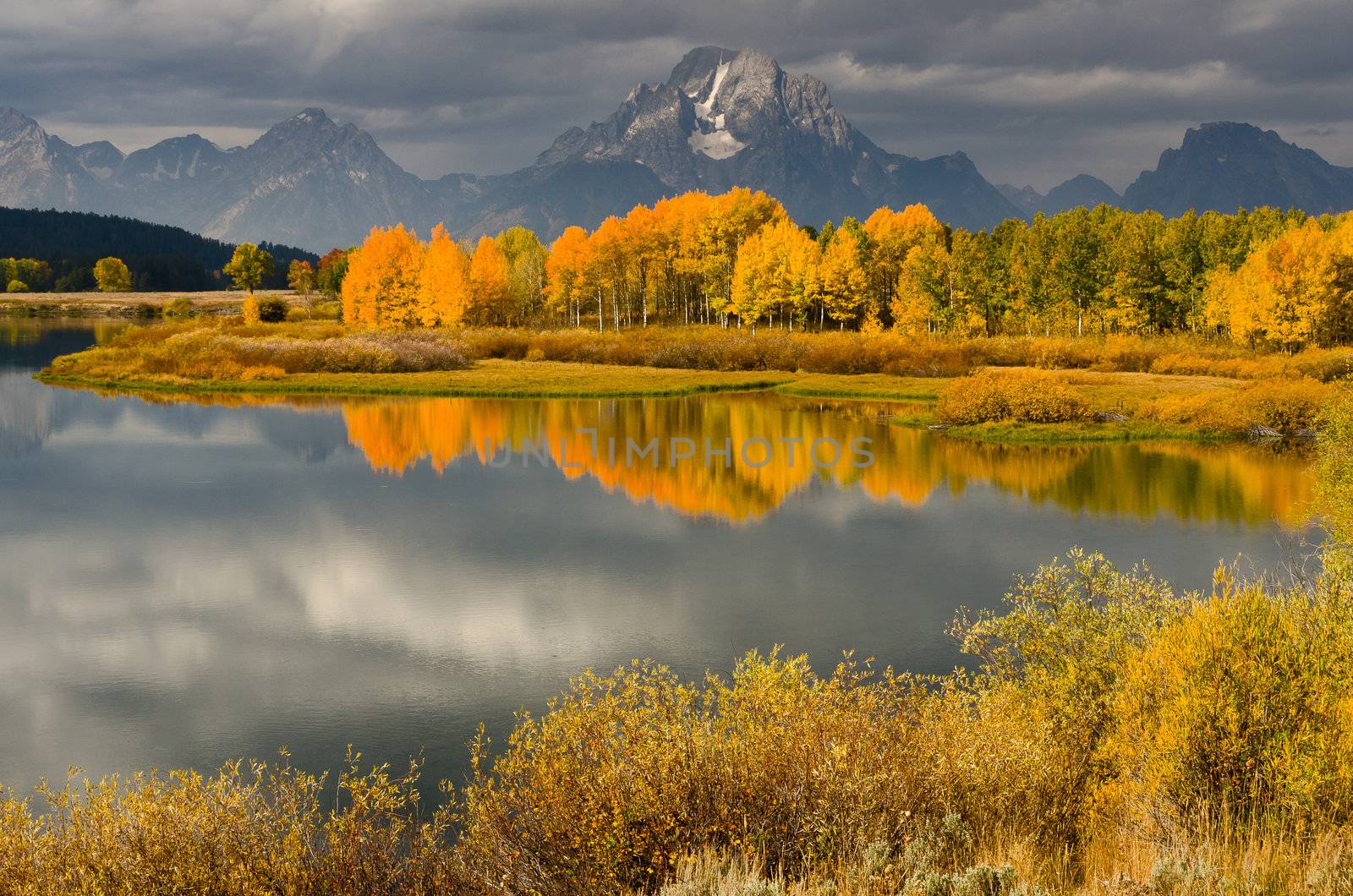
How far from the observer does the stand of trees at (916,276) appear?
80.0 metres

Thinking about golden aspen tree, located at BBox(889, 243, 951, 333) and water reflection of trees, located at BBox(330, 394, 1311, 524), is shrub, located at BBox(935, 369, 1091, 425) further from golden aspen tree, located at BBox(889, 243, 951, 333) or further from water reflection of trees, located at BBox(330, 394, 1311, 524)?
golden aspen tree, located at BBox(889, 243, 951, 333)

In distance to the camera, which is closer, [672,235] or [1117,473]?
[1117,473]

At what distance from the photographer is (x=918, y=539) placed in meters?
26.9

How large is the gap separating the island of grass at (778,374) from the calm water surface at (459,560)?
477cm

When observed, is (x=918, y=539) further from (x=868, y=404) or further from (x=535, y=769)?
(x=868, y=404)

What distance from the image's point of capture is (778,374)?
7662cm

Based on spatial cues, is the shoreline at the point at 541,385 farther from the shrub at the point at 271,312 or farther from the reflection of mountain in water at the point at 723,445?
the shrub at the point at 271,312

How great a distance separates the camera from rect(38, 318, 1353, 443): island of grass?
47219mm

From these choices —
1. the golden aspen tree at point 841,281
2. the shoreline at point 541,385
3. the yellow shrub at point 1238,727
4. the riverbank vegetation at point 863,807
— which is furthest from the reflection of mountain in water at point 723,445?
the golden aspen tree at point 841,281

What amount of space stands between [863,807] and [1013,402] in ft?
136

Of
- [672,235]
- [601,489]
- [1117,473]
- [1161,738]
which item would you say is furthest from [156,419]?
[672,235]

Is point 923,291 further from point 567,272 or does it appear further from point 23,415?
point 23,415

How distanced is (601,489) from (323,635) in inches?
623

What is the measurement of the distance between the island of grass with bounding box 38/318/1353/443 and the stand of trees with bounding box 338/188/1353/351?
9352 mm
